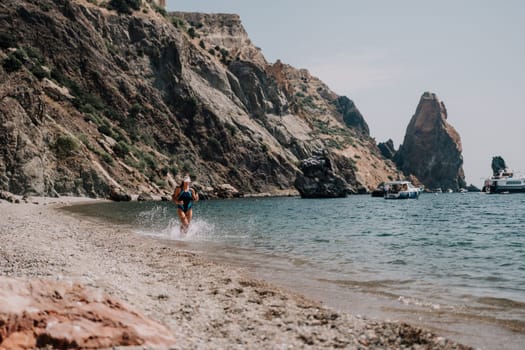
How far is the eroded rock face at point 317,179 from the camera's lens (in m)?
91.4

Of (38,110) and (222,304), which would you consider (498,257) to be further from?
(38,110)

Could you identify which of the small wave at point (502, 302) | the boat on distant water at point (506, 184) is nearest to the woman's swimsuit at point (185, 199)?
the small wave at point (502, 302)

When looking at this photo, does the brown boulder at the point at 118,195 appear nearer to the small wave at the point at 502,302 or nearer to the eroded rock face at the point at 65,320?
the small wave at the point at 502,302

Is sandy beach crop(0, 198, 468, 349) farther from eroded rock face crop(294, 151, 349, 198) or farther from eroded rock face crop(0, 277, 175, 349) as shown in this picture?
eroded rock face crop(294, 151, 349, 198)

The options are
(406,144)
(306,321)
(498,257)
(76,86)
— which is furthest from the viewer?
(406,144)

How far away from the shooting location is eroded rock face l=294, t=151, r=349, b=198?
91438mm

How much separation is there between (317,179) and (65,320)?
8840 cm

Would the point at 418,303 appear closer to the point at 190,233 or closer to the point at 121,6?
the point at 190,233

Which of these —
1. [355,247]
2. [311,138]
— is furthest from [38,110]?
[311,138]

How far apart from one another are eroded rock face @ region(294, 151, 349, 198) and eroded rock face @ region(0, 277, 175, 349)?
86.2m

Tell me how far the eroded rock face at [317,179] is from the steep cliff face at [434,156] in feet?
347

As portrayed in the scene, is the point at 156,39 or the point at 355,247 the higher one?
the point at 156,39

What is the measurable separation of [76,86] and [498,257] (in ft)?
225

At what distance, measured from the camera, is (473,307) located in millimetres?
8297
